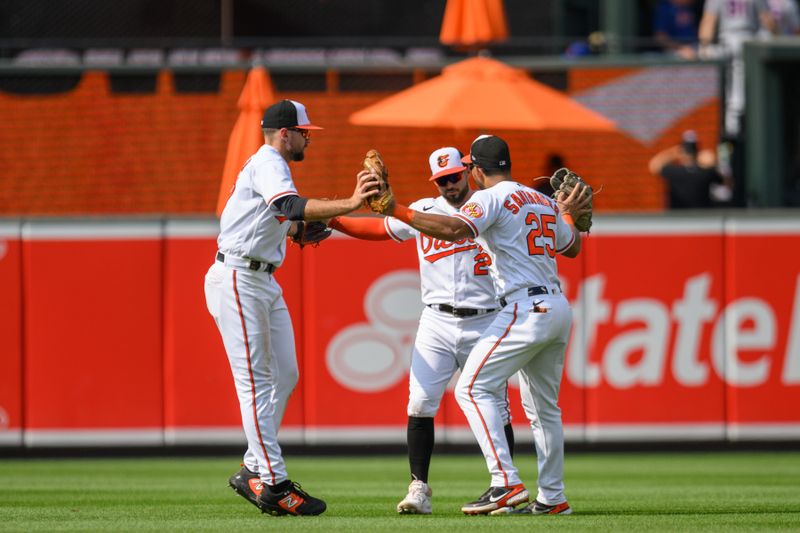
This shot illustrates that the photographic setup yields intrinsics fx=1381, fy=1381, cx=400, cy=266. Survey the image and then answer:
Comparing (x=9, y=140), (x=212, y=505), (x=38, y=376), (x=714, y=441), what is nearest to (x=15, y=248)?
(x=38, y=376)

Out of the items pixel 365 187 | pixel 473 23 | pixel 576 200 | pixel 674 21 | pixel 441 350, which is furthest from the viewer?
pixel 674 21

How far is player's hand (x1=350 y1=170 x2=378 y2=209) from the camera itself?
725cm

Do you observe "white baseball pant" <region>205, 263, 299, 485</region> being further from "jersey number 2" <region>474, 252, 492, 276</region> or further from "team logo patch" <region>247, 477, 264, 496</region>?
"jersey number 2" <region>474, 252, 492, 276</region>

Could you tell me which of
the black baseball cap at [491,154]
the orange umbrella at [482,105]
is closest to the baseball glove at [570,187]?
Result: the black baseball cap at [491,154]

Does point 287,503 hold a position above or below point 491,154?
below

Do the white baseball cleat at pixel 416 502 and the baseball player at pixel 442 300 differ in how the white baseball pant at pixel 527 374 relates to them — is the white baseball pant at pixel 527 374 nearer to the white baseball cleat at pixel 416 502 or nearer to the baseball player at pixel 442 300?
the white baseball cleat at pixel 416 502

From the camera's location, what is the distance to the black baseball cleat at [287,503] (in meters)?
7.73

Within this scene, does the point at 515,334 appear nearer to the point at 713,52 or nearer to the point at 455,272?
the point at 455,272

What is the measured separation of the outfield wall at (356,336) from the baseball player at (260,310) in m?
4.55

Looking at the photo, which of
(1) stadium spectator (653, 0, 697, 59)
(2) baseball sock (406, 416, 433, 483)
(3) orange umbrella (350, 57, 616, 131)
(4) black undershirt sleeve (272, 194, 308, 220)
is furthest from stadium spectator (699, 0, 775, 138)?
(4) black undershirt sleeve (272, 194, 308, 220)

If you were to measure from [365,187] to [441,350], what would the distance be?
1.61 m

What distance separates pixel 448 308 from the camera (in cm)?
859

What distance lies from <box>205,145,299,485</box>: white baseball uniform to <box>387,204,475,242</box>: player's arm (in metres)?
0.78

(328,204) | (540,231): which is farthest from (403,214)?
(540,231)
